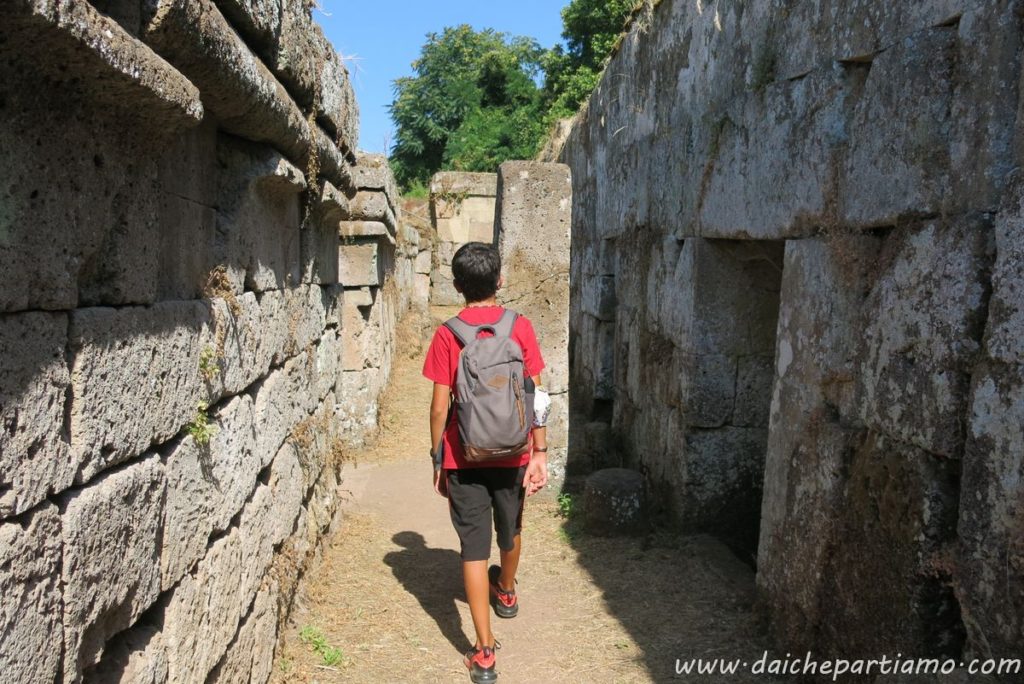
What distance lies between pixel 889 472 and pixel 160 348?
245 cm

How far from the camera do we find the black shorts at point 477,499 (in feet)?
11.9

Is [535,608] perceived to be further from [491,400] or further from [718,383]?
[718,383]

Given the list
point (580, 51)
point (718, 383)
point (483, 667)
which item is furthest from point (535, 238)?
point (580, 51)

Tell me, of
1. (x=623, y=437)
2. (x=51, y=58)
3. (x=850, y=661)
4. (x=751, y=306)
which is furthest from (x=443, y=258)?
(x=51, y=58)

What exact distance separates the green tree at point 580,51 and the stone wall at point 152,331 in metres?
18.0

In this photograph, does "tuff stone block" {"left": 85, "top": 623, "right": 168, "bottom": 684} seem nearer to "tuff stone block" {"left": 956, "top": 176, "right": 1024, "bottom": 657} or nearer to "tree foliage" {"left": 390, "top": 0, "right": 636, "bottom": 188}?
"tuff stone block" {"left": 956, "top": 176, "right": 1024, "bottom": 657}

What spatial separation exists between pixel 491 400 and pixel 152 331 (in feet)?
4.82

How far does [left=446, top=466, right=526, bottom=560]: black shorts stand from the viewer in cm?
362

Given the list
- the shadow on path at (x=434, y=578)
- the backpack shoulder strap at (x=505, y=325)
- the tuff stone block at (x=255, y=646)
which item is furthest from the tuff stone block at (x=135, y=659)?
the shadow on path at (x=434, y=578)

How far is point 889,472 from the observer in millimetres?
3059

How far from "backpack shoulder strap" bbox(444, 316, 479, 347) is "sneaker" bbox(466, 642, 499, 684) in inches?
51.4

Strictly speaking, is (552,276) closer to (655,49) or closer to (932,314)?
(655,49)

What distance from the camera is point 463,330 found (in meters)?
3.52

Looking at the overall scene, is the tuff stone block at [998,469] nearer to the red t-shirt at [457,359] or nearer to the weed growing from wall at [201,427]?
the red t-shirt at [457,359]
